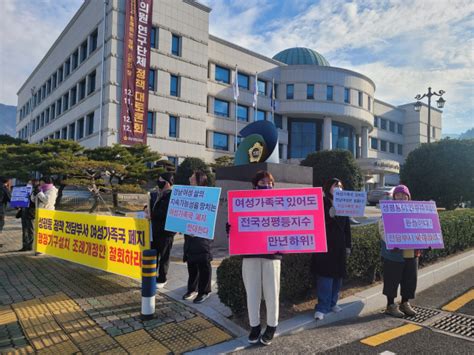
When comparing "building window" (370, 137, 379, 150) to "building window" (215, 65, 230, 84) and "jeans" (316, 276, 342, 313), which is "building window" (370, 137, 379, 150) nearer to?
"building window" (215, 65, 230, 84)

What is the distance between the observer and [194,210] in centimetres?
473

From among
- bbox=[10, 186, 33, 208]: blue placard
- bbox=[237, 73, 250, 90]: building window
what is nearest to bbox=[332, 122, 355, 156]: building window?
bbox=[237, 73, 250, 90]: building window

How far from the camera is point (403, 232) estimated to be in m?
4.90

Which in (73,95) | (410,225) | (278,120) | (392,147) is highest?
(73,95)

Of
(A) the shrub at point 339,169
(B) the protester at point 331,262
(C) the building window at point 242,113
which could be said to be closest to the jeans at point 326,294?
(B) the protester at point 331,262

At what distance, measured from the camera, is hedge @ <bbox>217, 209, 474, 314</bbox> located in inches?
170

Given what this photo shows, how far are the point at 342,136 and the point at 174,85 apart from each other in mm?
25487

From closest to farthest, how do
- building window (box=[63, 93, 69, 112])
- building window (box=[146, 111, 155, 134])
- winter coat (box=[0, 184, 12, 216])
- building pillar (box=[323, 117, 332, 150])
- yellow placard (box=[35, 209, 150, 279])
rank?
yellow placard (box=[35, 209, 150, 279])
winter coat (box=[0, 184, 12, 216])
building window (box=[146, 111, 155, 134])
building window (box=[63, 93, 69, 112])
building pillar (box=[323, 117, 332, 150])

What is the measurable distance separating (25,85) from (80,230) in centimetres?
6171

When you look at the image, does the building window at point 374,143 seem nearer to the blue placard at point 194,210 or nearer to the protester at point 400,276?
the protester at point 400,276

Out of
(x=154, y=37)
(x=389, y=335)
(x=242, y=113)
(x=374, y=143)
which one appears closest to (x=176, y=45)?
(x=154, y=37)

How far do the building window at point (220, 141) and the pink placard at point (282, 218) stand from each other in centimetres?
3175

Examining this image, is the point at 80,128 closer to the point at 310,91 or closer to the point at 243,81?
the point at 243,81

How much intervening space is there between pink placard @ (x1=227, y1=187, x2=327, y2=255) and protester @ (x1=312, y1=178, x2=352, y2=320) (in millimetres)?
687
